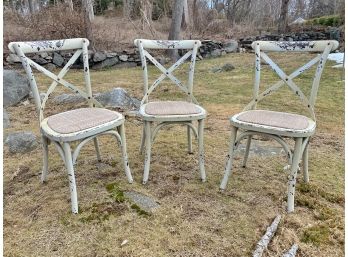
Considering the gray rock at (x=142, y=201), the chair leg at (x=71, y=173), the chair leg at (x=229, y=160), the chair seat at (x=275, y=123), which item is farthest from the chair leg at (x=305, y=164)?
the chair leg at (x=71, y=173)

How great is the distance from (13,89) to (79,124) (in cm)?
285

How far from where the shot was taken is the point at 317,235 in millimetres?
1720

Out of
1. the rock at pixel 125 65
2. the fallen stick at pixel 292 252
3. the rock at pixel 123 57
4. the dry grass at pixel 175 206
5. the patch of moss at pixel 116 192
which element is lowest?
the rock at pixel 125 65

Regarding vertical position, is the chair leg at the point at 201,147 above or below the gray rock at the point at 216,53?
above

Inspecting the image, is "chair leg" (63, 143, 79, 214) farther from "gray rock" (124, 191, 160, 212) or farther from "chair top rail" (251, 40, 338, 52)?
"chair top rail" (251, 40, 338, 52)

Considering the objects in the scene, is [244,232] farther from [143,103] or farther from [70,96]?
[70,96]

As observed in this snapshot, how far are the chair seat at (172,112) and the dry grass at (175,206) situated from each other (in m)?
0.45

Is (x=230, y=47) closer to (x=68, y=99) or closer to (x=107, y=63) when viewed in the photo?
(x=107, y=63)

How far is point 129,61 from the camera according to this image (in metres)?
7.88

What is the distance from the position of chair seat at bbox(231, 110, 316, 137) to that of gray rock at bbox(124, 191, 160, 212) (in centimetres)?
66

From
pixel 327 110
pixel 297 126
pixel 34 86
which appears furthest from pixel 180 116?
pixel 327 110

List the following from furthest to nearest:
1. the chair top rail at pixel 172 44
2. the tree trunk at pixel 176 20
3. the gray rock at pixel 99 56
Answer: the tree trunk at pixel 176 20, the gray rock at pixel 99 56, the chair top rail at pixel 172 44

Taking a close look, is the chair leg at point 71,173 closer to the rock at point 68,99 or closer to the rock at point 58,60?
the rock at point 68,99

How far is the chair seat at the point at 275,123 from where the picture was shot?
182cm
